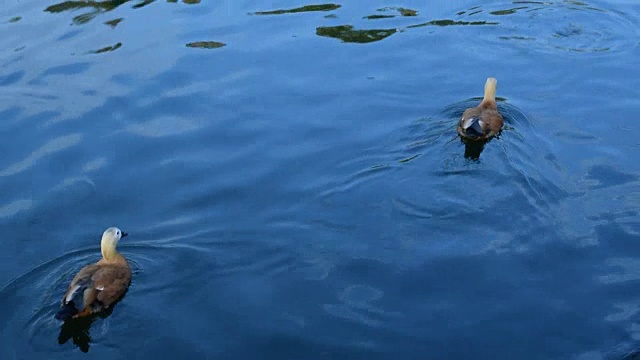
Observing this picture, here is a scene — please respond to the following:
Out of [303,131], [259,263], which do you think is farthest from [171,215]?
[303,131]

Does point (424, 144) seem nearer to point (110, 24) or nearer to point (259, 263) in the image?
point (259, 263)

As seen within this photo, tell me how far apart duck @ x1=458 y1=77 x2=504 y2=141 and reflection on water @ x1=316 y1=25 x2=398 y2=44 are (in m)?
3.36

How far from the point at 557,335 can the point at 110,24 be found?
431 inches

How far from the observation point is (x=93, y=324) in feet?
27.6

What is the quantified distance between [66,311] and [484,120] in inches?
230

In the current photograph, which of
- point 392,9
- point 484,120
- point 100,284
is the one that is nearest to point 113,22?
point 392,9

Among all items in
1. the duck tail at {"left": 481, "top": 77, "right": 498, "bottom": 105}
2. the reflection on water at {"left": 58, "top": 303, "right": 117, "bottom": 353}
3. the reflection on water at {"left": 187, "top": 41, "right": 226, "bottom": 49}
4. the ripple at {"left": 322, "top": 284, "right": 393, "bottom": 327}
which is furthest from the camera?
the reflection on water at {"left": 187, "top": 41, "right": 226, "bottom": 49}

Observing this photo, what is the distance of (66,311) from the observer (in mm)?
8172

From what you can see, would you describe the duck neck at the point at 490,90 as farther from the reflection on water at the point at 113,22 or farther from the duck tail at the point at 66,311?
the reflection on water at the point at 113,22

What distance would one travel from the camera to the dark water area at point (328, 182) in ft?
27.2

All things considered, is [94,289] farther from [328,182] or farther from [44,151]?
[44,151]

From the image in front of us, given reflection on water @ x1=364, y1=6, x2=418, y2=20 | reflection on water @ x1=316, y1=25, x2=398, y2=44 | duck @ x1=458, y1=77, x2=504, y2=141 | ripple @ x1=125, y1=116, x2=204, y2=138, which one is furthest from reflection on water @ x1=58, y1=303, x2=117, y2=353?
reflection on water @ x1=364, y1=6, x2=418, y2=20

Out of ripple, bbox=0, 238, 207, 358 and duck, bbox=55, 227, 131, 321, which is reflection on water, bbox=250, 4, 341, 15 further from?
duck, bbox=55, 227, 131, 321

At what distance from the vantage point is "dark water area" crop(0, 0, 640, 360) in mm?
8305
